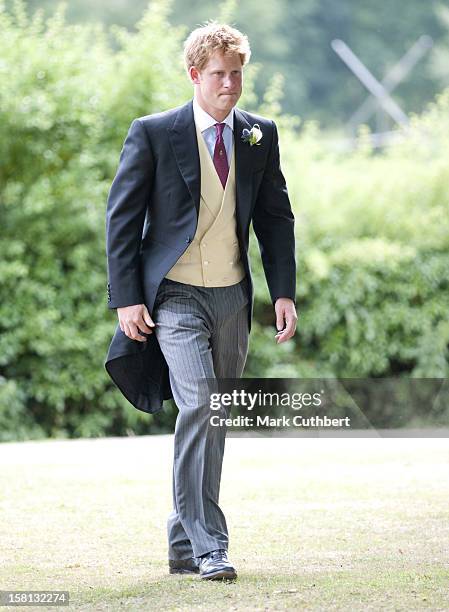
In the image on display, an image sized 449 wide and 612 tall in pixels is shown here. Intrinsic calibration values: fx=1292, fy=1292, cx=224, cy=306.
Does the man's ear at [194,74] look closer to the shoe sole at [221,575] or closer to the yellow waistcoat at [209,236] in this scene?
the yellow waistcoat at [209,236]

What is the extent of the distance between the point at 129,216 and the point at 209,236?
0.26 m

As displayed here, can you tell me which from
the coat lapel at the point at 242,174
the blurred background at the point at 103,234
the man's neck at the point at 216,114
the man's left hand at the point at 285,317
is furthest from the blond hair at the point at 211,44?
the blurred background at the point at 103,234

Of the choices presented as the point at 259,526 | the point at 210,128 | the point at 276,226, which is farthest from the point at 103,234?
the point at 210,128

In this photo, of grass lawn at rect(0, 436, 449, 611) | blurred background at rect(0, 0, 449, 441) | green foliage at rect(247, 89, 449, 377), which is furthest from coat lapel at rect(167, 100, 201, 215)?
green foliage at rect(247, 89, 449, 377)

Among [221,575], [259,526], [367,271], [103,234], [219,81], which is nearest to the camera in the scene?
[221,575]

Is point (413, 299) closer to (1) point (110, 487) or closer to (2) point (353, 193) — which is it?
(2) point (353, 193)

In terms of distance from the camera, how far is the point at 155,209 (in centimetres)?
398

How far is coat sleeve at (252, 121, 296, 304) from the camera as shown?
4141 mm

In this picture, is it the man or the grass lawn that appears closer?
the grass lawn

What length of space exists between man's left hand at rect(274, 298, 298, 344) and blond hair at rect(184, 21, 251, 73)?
78 centimetres

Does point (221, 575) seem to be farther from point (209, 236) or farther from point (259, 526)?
point (259, 526)

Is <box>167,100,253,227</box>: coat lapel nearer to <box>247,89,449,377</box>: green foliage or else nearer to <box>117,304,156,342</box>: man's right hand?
<box>117,304,156,342</box>: man's right hand

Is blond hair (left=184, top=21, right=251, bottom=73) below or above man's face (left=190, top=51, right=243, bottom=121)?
above

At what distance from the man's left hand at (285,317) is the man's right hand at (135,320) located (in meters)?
0.43
